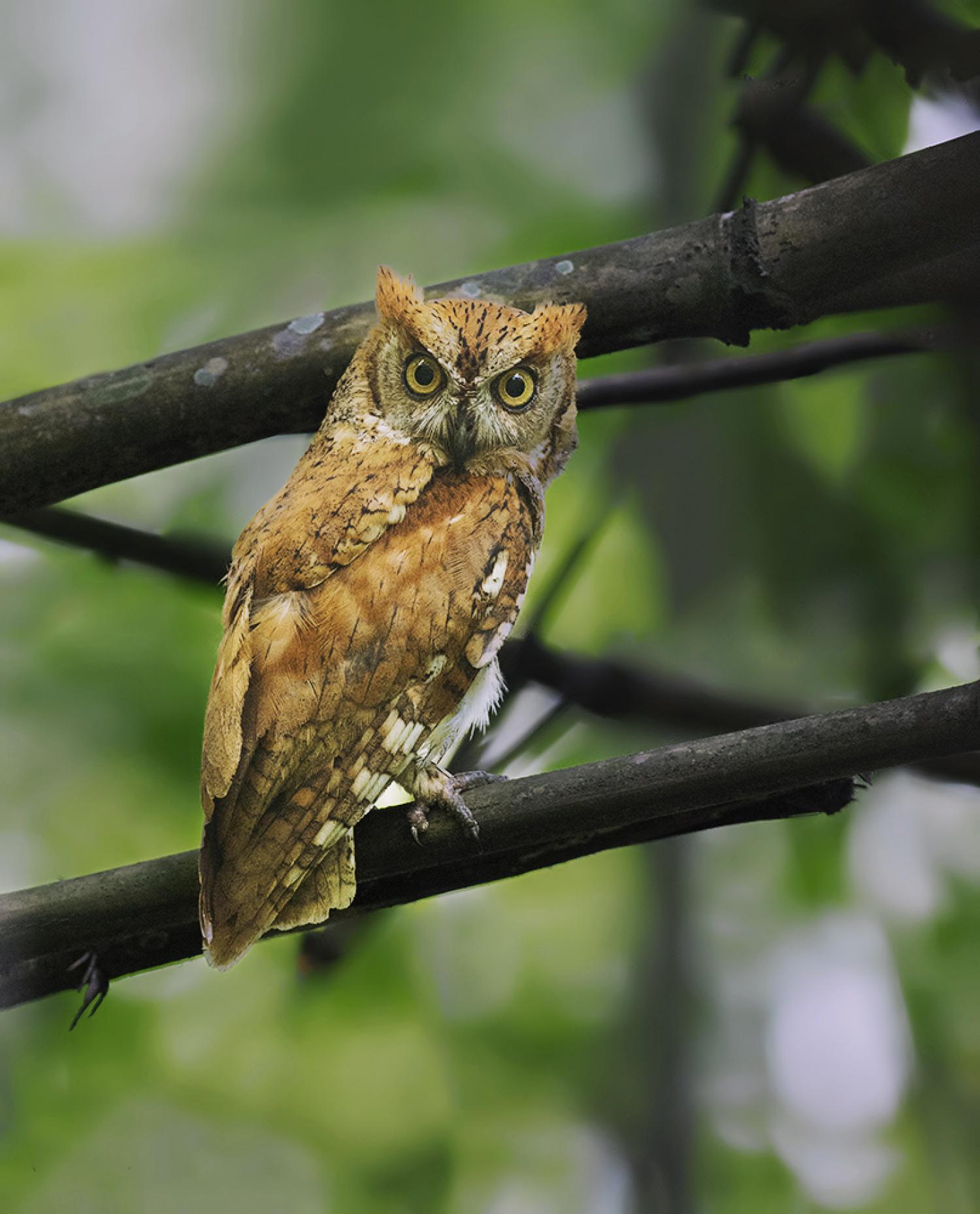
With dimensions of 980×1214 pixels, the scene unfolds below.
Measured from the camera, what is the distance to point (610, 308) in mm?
1683

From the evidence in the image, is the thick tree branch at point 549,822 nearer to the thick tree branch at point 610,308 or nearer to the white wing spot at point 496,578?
the white wing spot at point 496,578

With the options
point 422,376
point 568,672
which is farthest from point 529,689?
point 422,376

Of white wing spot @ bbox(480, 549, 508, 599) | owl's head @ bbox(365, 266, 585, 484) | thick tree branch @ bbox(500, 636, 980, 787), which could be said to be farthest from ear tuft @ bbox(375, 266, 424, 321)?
thick tree branch @ bbox(500, 636, 980, 787)

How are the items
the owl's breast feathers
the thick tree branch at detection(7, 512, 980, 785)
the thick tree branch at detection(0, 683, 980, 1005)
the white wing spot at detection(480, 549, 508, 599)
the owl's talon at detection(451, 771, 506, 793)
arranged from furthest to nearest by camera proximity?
the thick tree branch at detection(7, 512, 980, 785), the white wing spot at detection(480, 549, 508, 599), the owl's talon at detection(451, 771, 506, 793), the owl's breast feathers, the thick tree branch at detection(0, 683, 980, 1005)

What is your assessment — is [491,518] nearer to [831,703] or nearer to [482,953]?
[831,703]

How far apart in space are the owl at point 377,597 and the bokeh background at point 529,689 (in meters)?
0.75

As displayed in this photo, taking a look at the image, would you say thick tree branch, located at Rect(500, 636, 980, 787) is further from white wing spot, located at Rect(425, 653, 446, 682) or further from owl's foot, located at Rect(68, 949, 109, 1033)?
owl's foot, located at Rect(68, 949, 109, 1033)

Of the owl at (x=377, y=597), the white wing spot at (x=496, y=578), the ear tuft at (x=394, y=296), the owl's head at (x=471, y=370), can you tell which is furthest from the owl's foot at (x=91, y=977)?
the ear tuft at (x=394, y=296)

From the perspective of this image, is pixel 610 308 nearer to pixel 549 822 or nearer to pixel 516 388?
pixel 516 388

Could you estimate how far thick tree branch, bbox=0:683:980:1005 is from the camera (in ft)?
4.18

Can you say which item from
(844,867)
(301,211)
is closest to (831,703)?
(844,867)

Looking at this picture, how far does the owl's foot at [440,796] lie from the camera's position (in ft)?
4.50

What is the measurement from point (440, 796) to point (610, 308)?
79 cm

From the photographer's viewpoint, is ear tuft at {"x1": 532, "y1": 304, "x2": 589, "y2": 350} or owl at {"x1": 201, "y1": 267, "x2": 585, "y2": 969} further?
ear tuft at {"x1": 532, "y1": 304, "x2": 589, "y2": 350}
